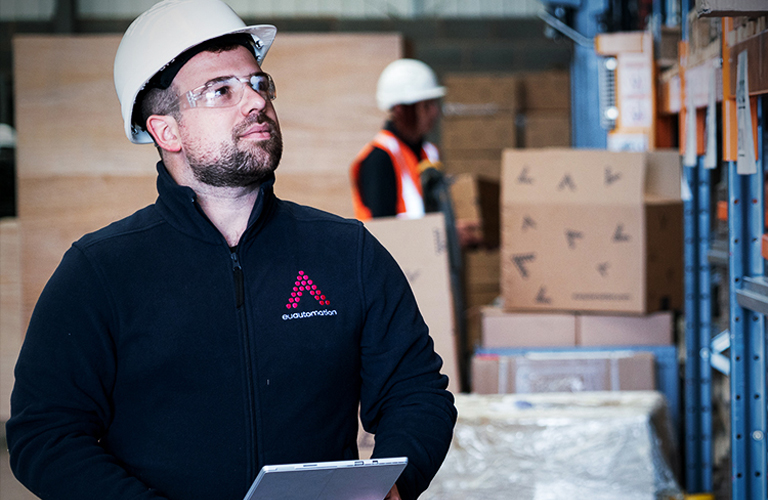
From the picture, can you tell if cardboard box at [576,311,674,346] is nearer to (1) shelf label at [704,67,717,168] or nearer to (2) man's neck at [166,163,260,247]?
(1) shelf label at [704,67,717,168]

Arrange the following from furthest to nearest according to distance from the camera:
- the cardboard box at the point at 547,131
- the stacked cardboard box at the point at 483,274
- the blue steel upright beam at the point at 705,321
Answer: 1. the cardboard box at the point at 547,131
2. the stacked cardboard box at the point at 483,274
3. the blue steel upright beam at the point at 705,321

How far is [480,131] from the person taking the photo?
7.55 meters

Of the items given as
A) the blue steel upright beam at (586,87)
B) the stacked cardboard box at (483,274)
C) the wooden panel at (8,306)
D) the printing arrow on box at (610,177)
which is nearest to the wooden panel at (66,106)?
the wooden panel at (8,306)

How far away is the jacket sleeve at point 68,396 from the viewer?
1.22 m

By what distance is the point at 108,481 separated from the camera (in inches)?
47.9

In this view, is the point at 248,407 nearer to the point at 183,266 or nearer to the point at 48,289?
the point at 183,266

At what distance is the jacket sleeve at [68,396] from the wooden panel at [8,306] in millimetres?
1777

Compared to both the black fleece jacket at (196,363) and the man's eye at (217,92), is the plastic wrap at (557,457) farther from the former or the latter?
the man's eye at (217,92)

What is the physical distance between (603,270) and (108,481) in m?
2.51

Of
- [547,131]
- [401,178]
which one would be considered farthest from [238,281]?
[547,131]

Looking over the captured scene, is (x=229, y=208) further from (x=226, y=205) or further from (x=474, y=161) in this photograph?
(x=474, y=161)

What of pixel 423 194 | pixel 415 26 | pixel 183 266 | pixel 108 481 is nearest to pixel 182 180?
pixel 183 266

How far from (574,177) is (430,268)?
0.79 m

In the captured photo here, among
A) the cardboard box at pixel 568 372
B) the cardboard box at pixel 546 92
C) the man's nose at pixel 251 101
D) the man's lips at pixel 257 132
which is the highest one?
the cardboard box at pixel 546 92
